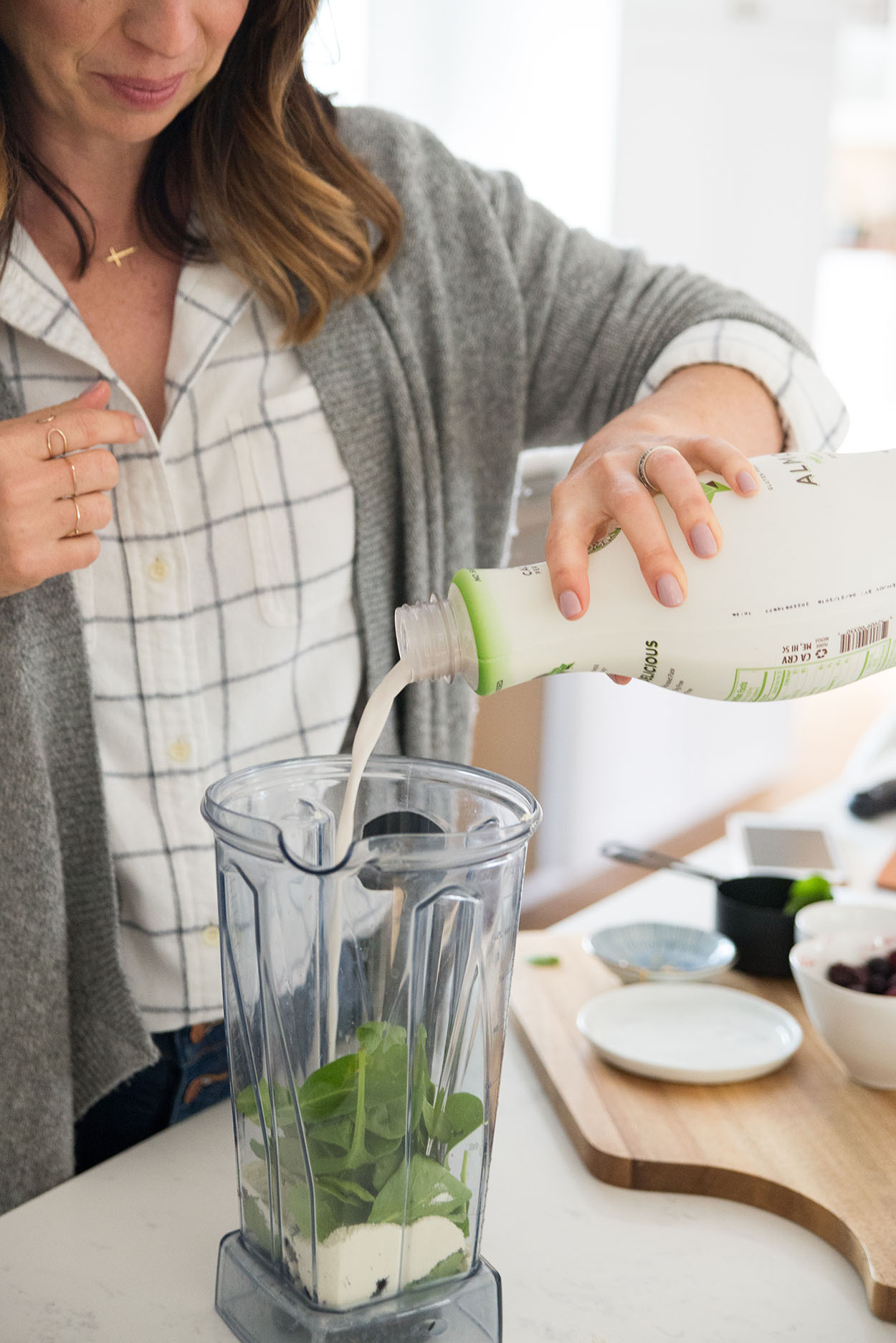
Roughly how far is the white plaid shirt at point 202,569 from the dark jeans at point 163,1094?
49mm

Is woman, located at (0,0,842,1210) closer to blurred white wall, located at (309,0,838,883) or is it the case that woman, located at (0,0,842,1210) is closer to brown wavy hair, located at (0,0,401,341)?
brown wavy hair, located at (0,0,401,341)

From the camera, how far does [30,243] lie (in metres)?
0.87

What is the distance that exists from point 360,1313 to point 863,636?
43cm

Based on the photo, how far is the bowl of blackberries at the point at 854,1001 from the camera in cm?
86

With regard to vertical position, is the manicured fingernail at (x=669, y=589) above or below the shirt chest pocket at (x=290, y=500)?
above

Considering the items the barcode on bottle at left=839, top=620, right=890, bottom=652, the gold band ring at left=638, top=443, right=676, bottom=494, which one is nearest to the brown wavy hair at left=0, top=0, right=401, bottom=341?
the gold band ring at left=638, top=443, right=676, bottom=494

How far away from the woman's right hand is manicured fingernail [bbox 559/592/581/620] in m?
0.31

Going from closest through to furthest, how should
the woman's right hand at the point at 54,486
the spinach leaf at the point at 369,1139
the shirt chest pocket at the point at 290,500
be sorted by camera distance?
the spinach leaf at the point at 369,1139, the woman's right hand at the point at 54,486, the shirt chest pocket at the point at 290,500

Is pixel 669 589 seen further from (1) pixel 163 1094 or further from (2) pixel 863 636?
(1) pixel 163 1094

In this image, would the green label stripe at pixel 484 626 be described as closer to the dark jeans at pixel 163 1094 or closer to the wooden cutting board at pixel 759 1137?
the wooden cutting board at pixel 759 1137

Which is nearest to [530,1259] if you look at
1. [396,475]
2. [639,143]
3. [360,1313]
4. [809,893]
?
[360,1313]

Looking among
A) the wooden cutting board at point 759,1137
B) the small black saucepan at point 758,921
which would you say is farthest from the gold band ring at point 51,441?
the small black saucepan at point 758,921

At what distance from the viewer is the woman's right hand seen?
2.44 feet

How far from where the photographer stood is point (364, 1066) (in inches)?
24.1
